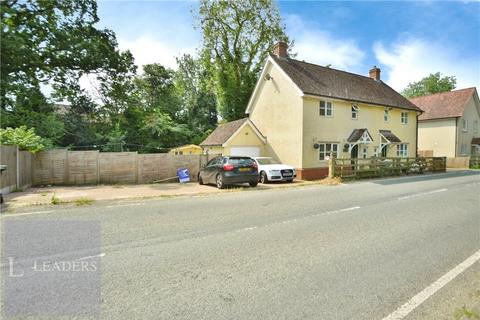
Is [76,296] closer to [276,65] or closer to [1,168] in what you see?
[1,168]

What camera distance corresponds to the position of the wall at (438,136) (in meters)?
32.8

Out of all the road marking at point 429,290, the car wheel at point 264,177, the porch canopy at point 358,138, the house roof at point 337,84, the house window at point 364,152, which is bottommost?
the road marking at point 429,290

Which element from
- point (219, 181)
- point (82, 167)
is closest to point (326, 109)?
point (219, 181)

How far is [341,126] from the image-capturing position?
20641mm

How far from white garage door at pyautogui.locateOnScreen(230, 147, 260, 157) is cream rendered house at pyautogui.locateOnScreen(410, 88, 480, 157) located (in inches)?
972

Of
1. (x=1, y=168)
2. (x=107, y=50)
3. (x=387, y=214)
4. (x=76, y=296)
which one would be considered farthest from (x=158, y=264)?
(x=107, y=50)

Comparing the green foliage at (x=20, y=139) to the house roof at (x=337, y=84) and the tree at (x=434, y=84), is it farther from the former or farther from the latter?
the tree at (x=434, y=84)

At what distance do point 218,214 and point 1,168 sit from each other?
784 centimetres

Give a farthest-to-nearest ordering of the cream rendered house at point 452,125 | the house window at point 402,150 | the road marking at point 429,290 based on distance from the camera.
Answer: the cream rendered house at point 452,125, the house window at point 402,150, the road marking at point 429,290

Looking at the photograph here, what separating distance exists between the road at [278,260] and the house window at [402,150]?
1854 centimetres

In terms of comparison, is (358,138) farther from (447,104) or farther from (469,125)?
(469,125)

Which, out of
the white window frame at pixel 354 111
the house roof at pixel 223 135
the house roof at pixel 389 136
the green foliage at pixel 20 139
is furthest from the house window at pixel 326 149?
the green foliage at pixel 20 139

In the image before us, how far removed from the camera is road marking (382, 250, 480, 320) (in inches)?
117

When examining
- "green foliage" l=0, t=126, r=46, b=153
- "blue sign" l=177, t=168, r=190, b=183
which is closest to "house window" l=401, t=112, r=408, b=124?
"blue sign" l=177, t=168, r=190, b=183
